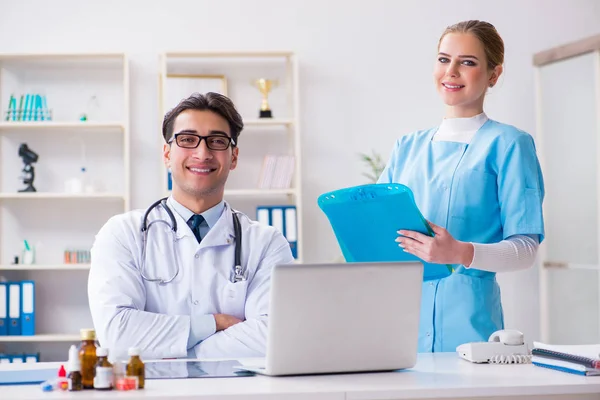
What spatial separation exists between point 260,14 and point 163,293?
122 inches

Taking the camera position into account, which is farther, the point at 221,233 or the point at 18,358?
the point at 18,358

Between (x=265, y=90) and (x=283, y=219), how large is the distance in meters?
0.76

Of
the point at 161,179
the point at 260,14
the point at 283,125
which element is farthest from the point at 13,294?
the point at 260,14

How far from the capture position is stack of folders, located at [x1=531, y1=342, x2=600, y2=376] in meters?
1.65

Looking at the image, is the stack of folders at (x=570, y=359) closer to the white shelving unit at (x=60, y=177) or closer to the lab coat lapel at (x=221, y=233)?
the lab coat lapel at (x=221, y=233)

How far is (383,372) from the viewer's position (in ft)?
5.52

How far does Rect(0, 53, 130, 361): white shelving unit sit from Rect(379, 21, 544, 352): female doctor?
2877 mm

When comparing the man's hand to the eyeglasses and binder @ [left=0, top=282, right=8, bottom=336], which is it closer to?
the eyeglasses

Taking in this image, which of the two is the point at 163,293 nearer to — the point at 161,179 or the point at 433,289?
the point at 433,289

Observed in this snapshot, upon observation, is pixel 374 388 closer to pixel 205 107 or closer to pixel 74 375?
pixel 74 375

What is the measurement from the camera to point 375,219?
6.53 feet

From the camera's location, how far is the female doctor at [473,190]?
216 cm

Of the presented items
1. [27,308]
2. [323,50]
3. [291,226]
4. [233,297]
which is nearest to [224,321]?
[233,297]


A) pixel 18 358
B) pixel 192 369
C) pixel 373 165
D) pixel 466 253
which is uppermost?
pixel 373 165
